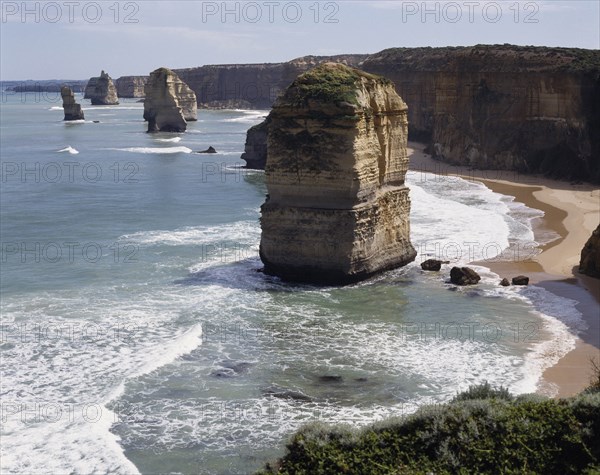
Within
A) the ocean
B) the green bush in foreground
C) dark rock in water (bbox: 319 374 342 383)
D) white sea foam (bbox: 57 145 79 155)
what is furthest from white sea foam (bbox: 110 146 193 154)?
the green bush in foreground

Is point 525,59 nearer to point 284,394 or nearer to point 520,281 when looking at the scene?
point 520,281

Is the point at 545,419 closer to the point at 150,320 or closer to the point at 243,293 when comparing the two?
the point at 150,320

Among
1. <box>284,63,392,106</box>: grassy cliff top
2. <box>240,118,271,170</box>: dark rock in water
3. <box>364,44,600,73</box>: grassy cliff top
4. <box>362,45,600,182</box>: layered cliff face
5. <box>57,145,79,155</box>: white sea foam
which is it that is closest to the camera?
<box>284,63,392,106</box>: grassy cliff top

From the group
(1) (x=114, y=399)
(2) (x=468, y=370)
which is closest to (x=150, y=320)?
(1) (x=114, y=399)

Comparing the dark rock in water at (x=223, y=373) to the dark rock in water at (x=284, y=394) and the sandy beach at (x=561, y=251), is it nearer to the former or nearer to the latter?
the dark rock in water at (x=284, y=394)

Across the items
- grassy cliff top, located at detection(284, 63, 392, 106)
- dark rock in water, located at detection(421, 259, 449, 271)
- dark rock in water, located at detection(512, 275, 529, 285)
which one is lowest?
dark rock in water, located at detection(512, 275, 529, 285)

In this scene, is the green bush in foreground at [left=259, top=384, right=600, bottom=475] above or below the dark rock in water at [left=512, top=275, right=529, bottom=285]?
above

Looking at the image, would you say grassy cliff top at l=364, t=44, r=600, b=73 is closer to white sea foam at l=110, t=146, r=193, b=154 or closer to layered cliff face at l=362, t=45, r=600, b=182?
layered cliff face at l=362, t=45, r=600, b=182
